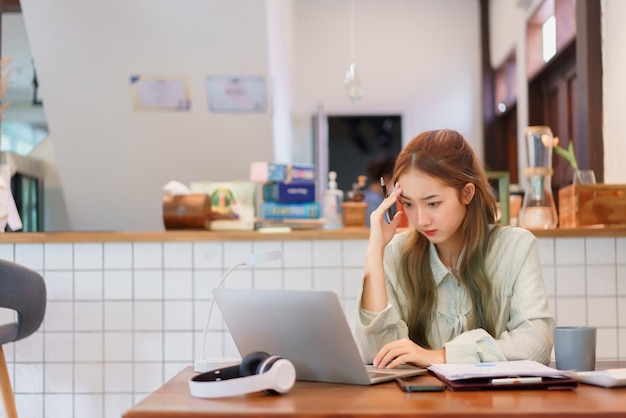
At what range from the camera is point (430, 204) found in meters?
2.01

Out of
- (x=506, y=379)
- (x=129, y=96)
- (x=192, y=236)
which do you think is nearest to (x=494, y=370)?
(x=506, y=379)

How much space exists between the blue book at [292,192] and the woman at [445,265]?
4.39ft

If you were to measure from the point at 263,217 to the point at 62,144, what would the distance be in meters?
2.47

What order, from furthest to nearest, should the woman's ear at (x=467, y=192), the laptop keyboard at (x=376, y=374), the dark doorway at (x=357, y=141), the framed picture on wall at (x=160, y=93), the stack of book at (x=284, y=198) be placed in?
the dark doorway at (x=357, y=141), the framed picture on wall at (x=160, y=93), the stack of book at (x=284, y=198), the woman's ear at (x=467, y=192), the laptop keyboard at (x=376, y=374)

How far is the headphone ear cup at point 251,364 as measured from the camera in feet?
4.59

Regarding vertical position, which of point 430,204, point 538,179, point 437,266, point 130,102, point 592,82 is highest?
point 130,102

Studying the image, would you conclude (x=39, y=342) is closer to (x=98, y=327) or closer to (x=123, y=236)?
(x=98, y=327)

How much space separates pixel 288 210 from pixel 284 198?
0.06m

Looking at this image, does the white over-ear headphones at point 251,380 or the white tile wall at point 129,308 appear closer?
the white over-ear headphones at point 251,380

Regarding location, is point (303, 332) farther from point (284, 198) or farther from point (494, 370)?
point (284, 198)

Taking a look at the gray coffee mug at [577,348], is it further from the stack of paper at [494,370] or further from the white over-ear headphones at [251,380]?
the white over-ear headphones at [251,380]

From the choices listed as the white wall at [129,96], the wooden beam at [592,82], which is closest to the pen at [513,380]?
the wooden beam at [592,82]

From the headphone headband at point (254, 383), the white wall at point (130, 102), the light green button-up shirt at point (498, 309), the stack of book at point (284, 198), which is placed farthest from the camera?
the white wall at point (130, 102)

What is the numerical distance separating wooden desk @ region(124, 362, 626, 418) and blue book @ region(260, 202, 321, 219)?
6.61ft
